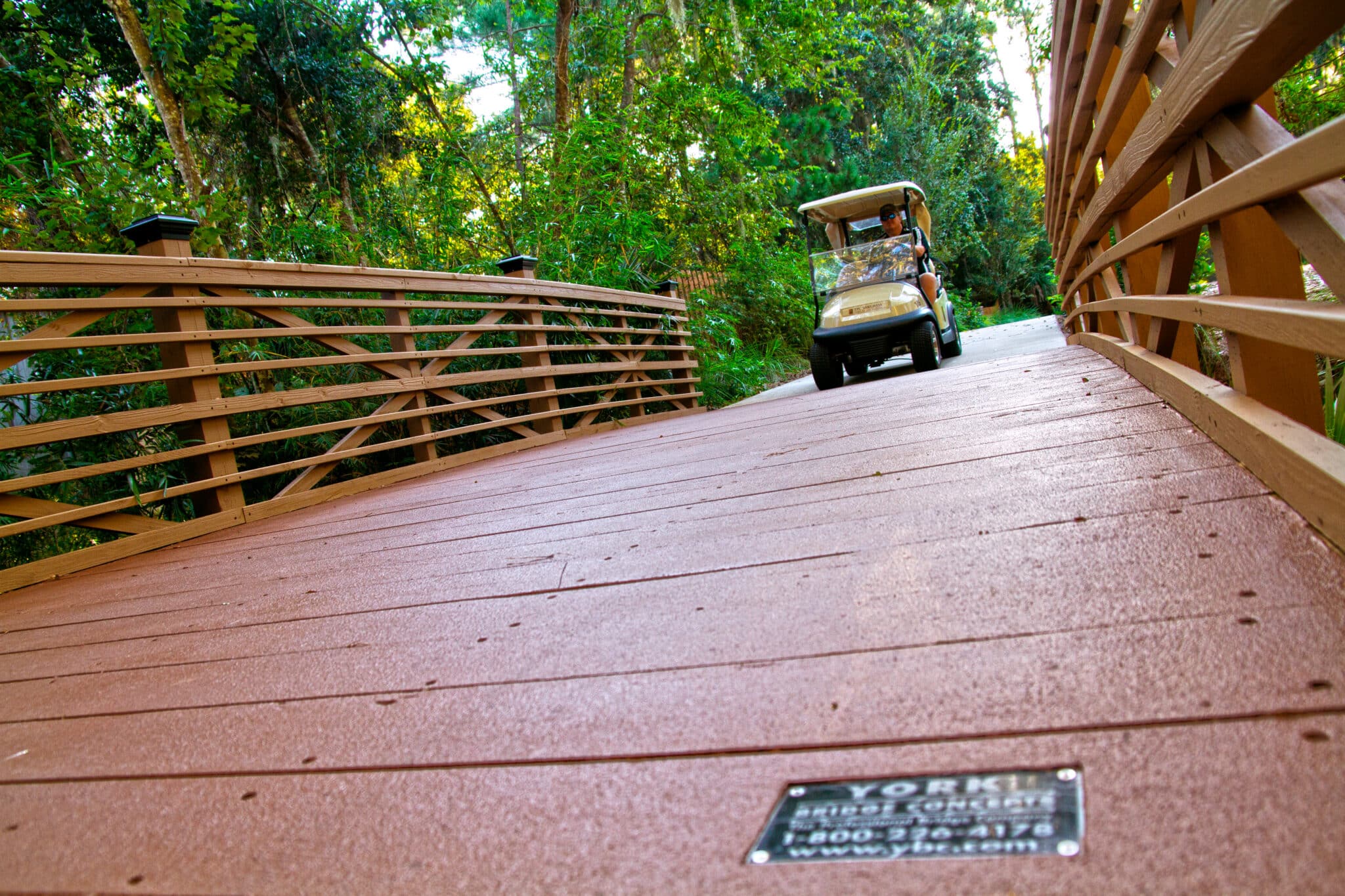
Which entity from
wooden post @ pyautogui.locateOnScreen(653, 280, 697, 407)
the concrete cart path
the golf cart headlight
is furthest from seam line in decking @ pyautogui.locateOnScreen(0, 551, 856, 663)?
wooden post @ pyautogui.locateOnScreen(653, 280, 697, 407)

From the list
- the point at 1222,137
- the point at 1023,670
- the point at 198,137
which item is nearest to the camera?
the point at 1023,670

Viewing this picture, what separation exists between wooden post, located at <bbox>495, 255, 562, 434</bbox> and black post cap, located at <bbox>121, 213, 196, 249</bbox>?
2763 mm

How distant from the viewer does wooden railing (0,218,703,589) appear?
11.6 feet

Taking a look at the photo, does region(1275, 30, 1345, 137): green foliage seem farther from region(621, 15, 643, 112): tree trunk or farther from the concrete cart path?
region(621, 15, 643, 112): tree trunk

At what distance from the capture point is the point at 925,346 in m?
8.23

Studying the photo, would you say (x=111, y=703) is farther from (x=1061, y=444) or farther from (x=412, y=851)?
(x=1061, y=444)

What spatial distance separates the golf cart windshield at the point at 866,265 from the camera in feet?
29.7

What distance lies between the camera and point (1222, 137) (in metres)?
1.74

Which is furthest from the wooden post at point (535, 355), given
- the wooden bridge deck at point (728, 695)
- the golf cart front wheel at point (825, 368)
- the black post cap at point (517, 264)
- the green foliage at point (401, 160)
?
the wooden bridge deck at point (728, 695)

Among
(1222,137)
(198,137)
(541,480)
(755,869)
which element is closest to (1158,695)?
(755,869)

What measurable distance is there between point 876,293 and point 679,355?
2.20 m

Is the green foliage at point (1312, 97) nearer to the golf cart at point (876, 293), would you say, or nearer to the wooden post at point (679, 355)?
the golf cart at point (876, 293)

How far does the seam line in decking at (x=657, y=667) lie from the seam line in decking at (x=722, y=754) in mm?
253

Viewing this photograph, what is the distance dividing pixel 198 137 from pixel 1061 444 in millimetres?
12014
